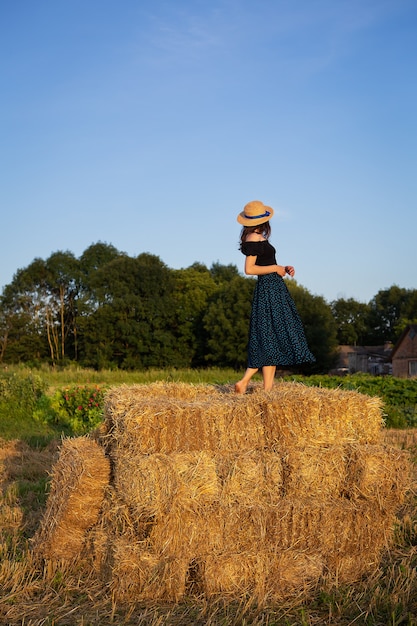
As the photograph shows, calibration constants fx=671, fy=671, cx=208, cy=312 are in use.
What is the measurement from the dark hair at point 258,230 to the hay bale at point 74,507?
Result: 8.64 feet

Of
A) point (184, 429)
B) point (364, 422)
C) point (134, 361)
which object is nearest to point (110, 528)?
point (184, 429)

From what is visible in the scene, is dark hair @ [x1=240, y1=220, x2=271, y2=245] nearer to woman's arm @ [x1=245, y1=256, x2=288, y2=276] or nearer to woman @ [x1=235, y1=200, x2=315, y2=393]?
woman @ [x1=235, y1=200, x2=315, y2=393]

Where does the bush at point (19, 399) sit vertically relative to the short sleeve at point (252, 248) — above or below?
below

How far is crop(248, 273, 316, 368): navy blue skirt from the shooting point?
6418mm

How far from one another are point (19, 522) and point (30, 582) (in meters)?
1.67

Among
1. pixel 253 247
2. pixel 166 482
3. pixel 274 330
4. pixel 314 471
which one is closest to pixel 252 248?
pixel 253 247

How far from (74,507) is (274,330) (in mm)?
2539

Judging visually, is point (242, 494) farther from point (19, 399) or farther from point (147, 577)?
point (19, 399)

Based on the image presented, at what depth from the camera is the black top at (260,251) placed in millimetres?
6496

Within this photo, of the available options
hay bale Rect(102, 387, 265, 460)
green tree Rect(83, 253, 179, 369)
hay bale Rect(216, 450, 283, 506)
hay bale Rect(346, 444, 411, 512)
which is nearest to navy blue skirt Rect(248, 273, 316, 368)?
hay bale Rect(102, 387, 265, 460)

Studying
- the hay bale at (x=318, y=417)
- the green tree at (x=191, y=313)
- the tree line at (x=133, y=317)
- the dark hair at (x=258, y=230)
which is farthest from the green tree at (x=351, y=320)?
the hay bale at (x=318, y=417)

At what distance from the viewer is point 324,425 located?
5215 mm

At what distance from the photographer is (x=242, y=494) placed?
4793 millimetres

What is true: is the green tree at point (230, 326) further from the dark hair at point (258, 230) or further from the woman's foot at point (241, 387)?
the woman's foot at point (241, 387)
